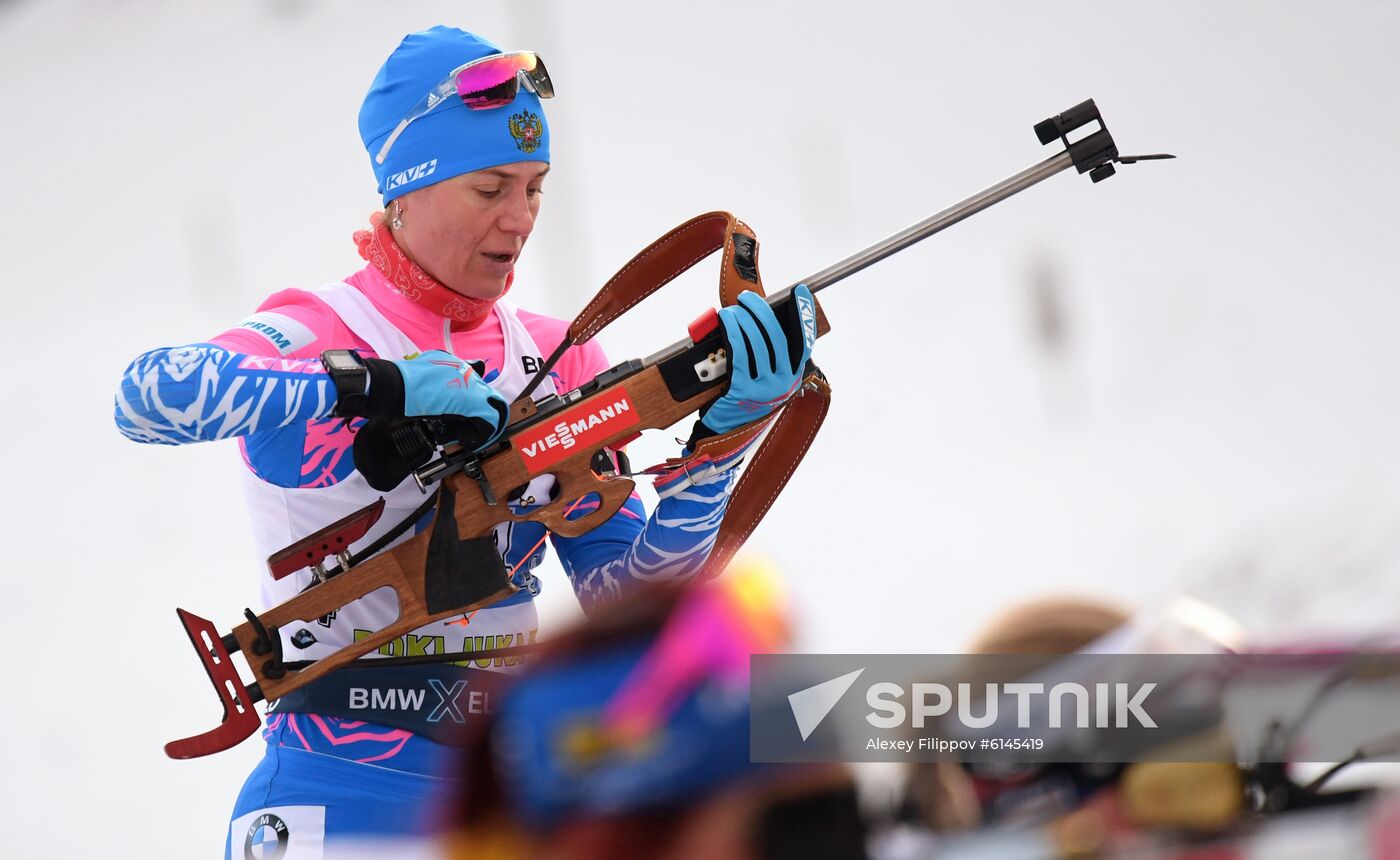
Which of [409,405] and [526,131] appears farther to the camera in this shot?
[526,131]

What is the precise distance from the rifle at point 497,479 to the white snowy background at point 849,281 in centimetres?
121

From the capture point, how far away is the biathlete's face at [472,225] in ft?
5.97

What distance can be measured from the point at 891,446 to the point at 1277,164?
54.3 inches

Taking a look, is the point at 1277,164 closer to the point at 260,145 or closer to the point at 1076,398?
the point at 1076,398

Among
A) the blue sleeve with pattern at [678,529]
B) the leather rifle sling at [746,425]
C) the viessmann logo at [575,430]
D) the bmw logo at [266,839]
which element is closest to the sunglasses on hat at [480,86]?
the leather rifle sling at [746,425]

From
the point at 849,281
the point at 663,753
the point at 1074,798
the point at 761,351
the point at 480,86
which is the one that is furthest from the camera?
the point at 849,281

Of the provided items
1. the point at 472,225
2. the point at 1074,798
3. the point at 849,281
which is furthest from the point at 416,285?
the point at 849,281

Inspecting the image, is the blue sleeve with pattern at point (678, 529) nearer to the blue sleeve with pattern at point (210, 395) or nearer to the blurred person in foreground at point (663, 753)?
the blue sleeve with pattern at point (210, 395)

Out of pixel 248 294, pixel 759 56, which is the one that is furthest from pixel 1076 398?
pixel 248 294

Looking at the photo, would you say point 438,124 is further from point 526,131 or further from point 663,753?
point 663,753

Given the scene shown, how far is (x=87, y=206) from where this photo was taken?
4.86 meters

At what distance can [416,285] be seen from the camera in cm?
185

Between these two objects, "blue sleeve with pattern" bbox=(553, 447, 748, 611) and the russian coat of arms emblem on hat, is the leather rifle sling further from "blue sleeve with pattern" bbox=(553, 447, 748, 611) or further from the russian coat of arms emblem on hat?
the russian coat of arms emblem on hat

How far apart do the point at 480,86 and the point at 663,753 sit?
1338 millimetres
